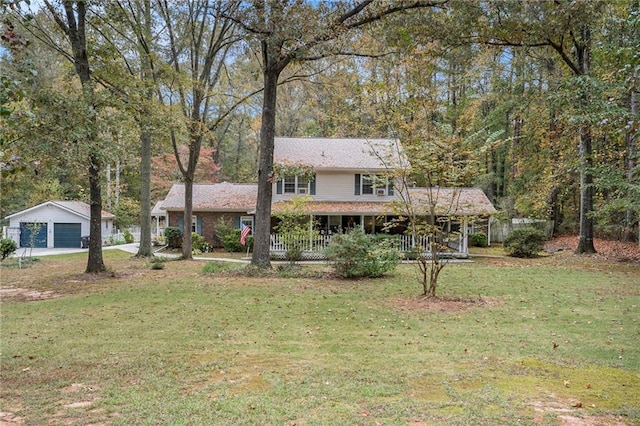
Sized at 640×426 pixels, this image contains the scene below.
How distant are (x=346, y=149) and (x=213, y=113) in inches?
591

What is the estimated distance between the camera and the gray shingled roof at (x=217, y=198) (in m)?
23.6

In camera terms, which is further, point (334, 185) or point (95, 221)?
point (334, 185)

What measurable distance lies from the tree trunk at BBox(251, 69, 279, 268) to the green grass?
3.43 metres

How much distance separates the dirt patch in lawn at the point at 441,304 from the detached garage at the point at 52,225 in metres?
23.5

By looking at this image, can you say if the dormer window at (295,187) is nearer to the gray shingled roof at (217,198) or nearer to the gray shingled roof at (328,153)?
the gray shingled roof at (328,153)

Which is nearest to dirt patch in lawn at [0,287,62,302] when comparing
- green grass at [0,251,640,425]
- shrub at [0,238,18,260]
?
green grass at [0,251,640,425]

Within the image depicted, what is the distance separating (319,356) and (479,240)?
857 inches

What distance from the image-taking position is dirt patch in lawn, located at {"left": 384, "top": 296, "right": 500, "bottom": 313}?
8305 mm

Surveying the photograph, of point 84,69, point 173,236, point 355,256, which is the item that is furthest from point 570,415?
point 173,236

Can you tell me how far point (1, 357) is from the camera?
17.5 feet

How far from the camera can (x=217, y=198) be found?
24.7 meters

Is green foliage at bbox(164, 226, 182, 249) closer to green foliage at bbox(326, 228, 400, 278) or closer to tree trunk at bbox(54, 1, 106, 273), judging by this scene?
tree trunk at bbox(54, 1, 106, 273)

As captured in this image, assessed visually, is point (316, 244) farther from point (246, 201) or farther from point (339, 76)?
point (339, 76)

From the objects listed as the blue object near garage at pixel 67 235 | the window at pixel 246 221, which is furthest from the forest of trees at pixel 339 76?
the blue object near garage at pixel 67 235
